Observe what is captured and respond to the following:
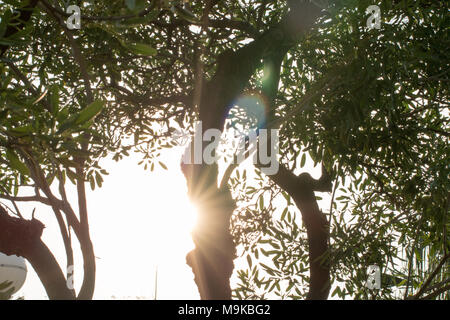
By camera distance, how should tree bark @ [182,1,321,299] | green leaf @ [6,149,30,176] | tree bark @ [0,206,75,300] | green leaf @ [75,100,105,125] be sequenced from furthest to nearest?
tree bark @ [182,1,321,299] < tree bark @ [0,206,75,300] < green leaf @ [6,149,30,176] < green leaf @ [75,100,105,125]

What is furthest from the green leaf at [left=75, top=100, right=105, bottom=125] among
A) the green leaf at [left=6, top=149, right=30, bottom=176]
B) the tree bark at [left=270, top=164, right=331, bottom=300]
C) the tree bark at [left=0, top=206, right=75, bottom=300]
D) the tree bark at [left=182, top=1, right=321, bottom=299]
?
the tree bark at [left=270, top=164, right=331, bottom=300]

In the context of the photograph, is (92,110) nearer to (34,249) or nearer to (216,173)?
(34,249)

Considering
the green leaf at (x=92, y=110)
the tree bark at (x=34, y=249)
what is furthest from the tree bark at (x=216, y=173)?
the green leaf at (x=92, y=110)

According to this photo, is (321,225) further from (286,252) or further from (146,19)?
(146,19)

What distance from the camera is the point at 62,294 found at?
328 centimetres

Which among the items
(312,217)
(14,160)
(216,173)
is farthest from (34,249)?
(312,217)

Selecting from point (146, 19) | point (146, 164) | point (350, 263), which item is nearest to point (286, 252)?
point (350, 263)

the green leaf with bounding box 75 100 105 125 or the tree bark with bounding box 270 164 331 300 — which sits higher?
the green leaf with bounding box 75 100 105 125

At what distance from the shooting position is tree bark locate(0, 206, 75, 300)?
10.5ft

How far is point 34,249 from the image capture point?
11.1ft

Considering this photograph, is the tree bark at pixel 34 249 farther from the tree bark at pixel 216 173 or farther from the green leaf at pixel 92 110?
the tree bark at pixel 216 173

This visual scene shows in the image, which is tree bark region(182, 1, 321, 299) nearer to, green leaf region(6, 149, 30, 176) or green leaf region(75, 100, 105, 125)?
green leaf region(6, 149, 30, 176)
